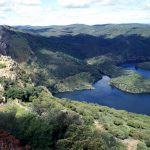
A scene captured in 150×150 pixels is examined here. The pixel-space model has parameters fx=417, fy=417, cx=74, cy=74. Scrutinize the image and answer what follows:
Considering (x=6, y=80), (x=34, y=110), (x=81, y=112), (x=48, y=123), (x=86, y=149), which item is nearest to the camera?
(x=86, y=149)

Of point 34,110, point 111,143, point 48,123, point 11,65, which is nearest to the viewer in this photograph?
point 48,123

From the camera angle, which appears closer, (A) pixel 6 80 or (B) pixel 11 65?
(A) pixel 6 80

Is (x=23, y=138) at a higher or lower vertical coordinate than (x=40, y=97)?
higher

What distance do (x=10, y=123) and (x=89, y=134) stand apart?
16.0 meters

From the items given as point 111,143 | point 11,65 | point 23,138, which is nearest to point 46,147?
→ point 23,138

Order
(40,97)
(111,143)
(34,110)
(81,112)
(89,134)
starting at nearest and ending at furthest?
(89,134), (111,143), (34,110), (81,112), (40,97)

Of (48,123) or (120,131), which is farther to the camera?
(120,131)

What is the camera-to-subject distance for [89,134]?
255 ft

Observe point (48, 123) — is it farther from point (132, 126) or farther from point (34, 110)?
point (132, 126)

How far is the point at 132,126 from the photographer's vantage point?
149 m

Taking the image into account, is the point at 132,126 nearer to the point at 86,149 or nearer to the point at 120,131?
the point at 120,131

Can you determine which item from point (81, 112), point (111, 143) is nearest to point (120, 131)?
point (81, 112)

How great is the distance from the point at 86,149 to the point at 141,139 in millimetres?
51907

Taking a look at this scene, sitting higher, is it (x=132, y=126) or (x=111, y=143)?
(x=111, y=143)
